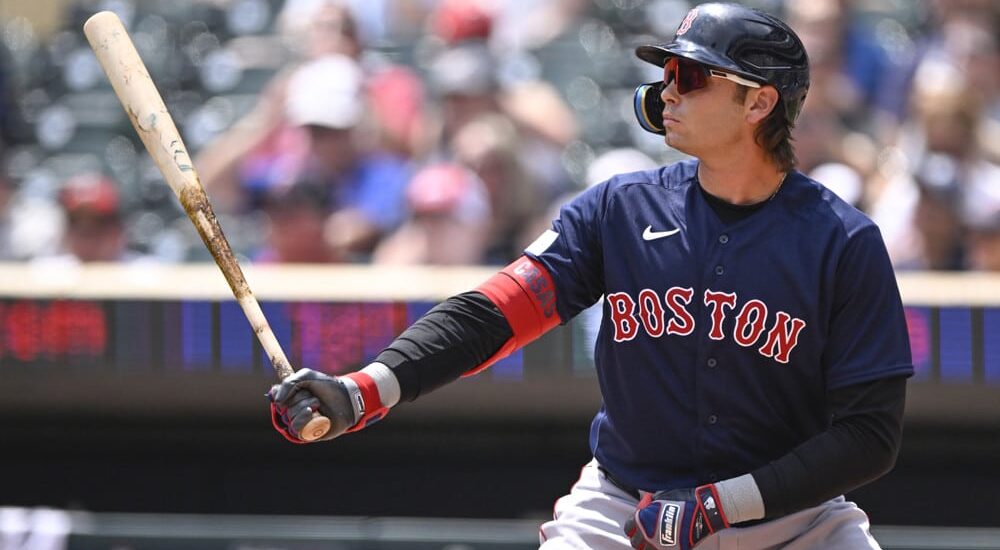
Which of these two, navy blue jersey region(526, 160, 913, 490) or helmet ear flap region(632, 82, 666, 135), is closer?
navy blue jersey region(526, 160, 913, 490)

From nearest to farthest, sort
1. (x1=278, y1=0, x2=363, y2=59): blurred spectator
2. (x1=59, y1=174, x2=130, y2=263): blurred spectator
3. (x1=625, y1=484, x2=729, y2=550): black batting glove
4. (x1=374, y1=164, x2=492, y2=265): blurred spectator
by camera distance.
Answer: (x1=625, y1=484, x2=729, y2=550): black batting glove < (x1=374, y1=164, x2=492, y2=265): blurred spectator < (x1=59, y1=174, x2=130, y2=263): blurred spectator < (x1=278, y1=0, x2=363, y2=59): blurred spectator

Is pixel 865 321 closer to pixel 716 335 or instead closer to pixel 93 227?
pixel 716 335

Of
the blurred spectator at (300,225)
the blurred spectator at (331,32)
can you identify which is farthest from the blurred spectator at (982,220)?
the blurred spectator at (331,32)

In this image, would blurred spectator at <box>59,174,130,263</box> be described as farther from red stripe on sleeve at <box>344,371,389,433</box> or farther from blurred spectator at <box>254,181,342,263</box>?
red stripe on sleeve at <box>344,371,389,433</box>

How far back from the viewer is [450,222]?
17.9ft

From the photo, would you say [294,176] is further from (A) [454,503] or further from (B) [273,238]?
(A) [454,503]

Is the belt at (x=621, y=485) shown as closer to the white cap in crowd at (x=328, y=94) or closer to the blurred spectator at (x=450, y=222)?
the blurred spectator at (x=450, y=222)

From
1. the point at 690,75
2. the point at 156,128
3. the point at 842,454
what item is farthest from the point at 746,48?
the point at 156,128

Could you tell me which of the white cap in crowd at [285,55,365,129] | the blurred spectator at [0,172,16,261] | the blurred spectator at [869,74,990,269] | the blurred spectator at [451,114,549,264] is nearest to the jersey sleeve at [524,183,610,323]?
the blurred spectator at [451,114,549,264]

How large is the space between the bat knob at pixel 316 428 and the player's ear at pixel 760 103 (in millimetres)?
962

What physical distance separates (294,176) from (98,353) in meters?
1.05

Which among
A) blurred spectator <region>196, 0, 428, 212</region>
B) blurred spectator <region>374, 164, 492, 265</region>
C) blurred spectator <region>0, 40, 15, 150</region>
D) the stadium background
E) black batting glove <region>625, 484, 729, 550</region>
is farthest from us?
blurred spectator <region>0, 40, 15, 150</region>

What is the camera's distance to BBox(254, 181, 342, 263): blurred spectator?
5.50 m

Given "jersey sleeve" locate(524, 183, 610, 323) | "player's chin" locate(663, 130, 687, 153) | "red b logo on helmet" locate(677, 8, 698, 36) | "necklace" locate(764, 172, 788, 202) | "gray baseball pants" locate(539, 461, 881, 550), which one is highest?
"red b logo on helmet" locate(677, 8, 698, 36)
